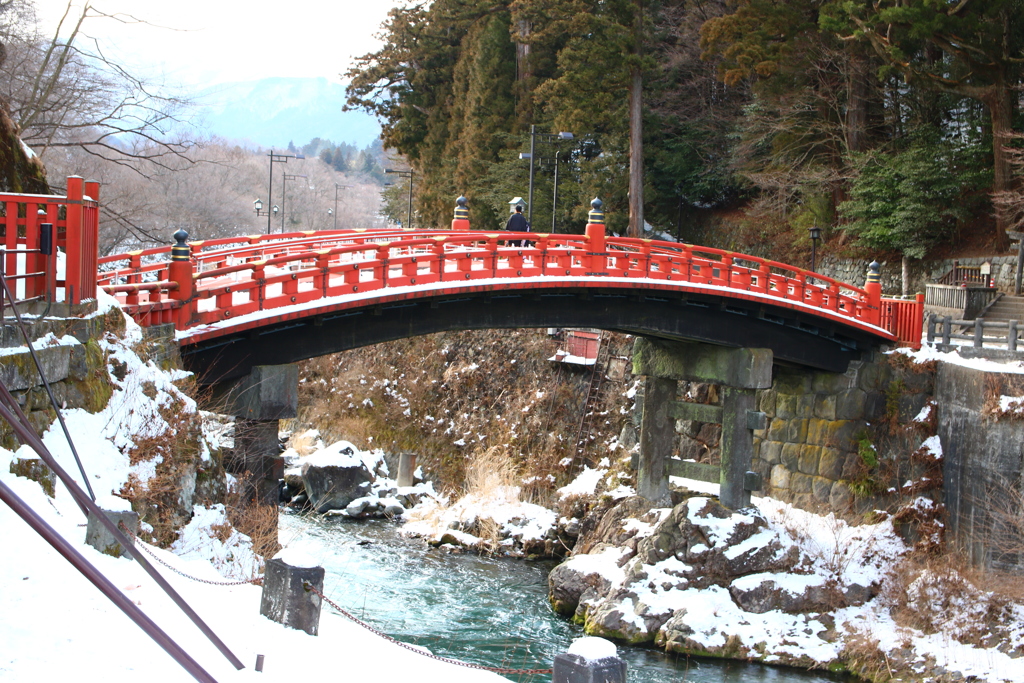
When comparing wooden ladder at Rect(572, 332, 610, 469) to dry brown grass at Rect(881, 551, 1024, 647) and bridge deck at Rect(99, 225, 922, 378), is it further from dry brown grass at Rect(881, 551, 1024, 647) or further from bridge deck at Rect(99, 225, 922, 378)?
dry brown grass at Rect(881, 551, 1024, 647)

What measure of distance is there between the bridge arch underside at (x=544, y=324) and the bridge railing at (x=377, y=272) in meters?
0.38

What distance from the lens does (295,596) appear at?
24.2 feet

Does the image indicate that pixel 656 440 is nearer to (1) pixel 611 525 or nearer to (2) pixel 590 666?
(1) pixel 611 525

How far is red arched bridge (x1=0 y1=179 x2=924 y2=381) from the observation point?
13.1 metres

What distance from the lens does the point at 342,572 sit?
66.5ft

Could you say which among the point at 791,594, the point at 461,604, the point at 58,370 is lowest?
the point at 461,604

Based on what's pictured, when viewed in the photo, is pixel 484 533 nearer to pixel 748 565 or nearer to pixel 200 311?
pixel 748 565

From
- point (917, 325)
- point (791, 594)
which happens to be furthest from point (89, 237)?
point (917, 325)

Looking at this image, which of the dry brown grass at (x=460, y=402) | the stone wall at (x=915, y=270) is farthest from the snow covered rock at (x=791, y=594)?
the stone wall at (x=915, y=270)

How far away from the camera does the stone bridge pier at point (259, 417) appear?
14.0m

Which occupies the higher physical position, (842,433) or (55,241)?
(55,241)

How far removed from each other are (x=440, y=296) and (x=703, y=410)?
29.9 ft

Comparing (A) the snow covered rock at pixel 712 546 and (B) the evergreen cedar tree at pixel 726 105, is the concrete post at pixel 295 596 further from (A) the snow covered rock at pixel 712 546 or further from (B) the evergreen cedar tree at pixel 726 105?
(B) the evergreen cedar tree at pixel 726 105

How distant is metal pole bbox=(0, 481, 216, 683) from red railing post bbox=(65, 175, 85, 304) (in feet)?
19.3
